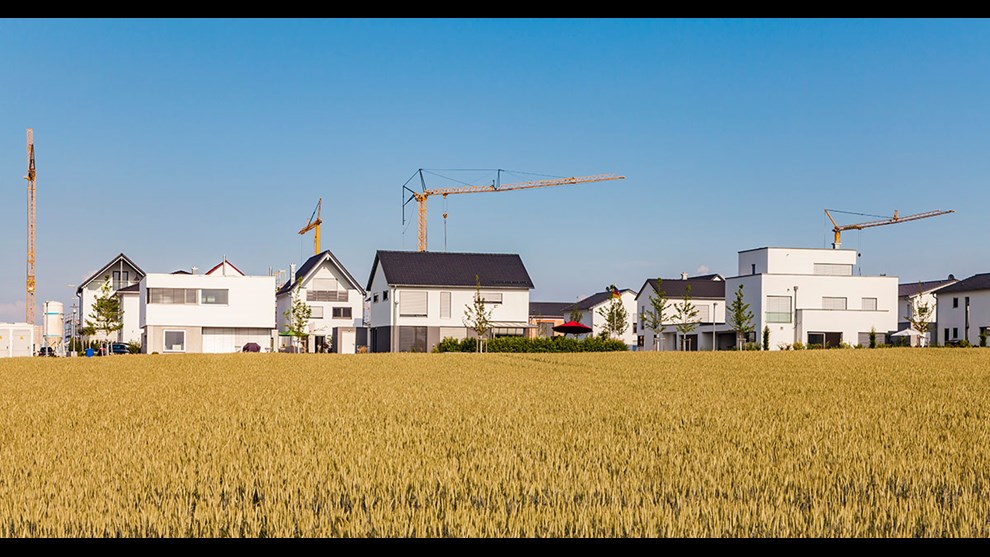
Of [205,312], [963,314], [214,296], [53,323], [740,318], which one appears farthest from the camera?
[53,323]

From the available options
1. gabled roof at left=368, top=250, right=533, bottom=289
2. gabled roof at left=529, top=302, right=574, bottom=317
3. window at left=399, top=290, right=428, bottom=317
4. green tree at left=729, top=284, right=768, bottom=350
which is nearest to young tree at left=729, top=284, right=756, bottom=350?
green tree at left=729, top=284, right=768, bottom=350

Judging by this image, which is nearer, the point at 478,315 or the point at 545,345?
the point at 545,345

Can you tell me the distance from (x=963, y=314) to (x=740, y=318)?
67.4ft

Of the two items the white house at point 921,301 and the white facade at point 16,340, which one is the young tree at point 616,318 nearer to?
the white house at point 921,301

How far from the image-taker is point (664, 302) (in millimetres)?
73500

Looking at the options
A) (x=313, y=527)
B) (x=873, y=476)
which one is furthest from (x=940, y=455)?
(x=313, y=527)

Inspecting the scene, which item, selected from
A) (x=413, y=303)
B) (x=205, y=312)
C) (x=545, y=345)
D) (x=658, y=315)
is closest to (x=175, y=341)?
(x=205, y=312)

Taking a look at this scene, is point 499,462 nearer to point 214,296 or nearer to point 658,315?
point 214,296

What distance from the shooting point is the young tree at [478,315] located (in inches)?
2296

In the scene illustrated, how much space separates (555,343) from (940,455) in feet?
130

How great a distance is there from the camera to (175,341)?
62.8 meters

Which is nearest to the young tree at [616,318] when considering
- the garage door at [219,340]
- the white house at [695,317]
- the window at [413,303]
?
the white house at [695,317]

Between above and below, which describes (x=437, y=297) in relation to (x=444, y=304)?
above

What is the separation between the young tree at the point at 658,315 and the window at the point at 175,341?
3357 cm
